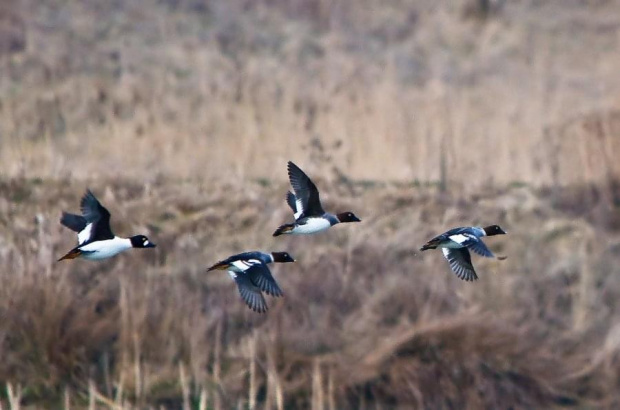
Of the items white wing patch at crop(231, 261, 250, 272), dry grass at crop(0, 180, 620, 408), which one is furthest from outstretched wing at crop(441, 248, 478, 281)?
dry grass at crop(0, 180, 620, 408)

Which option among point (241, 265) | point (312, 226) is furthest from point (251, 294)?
point (312, 226)

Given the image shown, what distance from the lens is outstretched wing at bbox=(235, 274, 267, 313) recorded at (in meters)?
7.72

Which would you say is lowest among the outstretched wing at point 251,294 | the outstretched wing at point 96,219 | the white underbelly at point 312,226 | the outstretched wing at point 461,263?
the outstretched wing at point 251,294

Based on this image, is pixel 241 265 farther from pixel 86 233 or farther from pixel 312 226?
pixel 86 233

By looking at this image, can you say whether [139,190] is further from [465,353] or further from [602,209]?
[602,209]

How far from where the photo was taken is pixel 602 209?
1391cm

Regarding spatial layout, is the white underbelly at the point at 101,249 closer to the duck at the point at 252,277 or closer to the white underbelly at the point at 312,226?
the duck at the point at 252,277

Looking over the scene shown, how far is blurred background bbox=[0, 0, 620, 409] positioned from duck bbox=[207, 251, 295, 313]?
8.24ft

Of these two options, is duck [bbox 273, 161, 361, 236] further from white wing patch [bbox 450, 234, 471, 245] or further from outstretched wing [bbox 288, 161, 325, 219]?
white wing patch [bbox 450, 234, 471, 245]

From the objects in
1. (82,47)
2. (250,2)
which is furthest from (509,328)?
(250,2)

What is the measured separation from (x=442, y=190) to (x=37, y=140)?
150 inches

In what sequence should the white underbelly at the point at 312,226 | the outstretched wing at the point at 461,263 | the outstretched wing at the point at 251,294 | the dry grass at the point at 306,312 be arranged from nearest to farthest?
1. the outstretched wing at the point at 251,294
2. the white underbelly at the point at 312,226
3. the outstretched wing at the point at 461,263
4. the dry grass at the point at 306,312

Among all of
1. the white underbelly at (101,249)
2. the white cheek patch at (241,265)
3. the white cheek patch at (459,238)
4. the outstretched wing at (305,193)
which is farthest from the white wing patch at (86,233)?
the white cheek patch at (459,238)

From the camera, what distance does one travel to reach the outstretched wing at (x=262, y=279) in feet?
24.8
